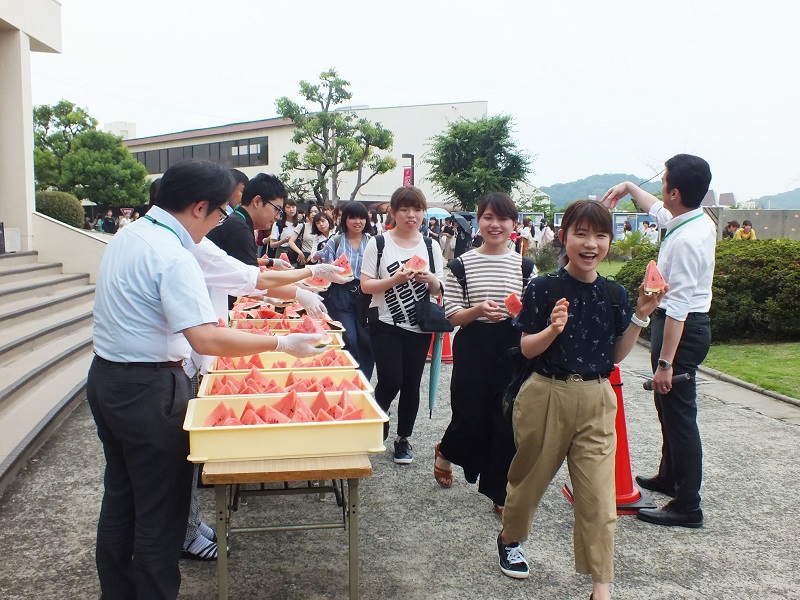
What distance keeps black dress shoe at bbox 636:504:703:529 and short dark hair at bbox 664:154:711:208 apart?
1.87m

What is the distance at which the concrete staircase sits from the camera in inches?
224


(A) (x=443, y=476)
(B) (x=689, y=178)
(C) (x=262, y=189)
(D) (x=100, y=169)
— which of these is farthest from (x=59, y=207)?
(D) (x=100, y=169)

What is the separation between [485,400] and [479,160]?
3880 centimetres

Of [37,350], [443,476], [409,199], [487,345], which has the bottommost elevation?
[443,476]

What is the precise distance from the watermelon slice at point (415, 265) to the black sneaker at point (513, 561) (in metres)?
1.87

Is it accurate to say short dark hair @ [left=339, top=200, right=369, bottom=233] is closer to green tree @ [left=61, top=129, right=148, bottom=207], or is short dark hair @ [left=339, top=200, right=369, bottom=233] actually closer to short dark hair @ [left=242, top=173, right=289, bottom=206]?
short dark hair @ [left=242, top=173, right=289, bottom=206]

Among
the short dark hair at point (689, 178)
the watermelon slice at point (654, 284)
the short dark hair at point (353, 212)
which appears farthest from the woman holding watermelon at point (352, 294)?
the watermelon slice at point (654, 284)

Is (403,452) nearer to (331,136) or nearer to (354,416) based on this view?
(354,416)

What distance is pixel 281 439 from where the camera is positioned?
2797mm

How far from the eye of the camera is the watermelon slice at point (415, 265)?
15.6 ft

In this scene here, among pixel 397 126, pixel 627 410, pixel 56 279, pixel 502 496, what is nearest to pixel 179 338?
pixel 502 496

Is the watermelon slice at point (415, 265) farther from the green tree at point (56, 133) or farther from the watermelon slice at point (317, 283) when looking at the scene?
the green tree at point (56, 133)

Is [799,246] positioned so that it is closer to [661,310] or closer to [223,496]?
[661,310]

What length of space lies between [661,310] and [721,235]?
2082cm
